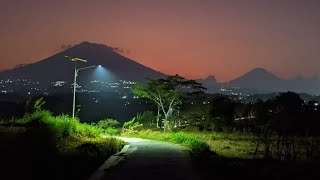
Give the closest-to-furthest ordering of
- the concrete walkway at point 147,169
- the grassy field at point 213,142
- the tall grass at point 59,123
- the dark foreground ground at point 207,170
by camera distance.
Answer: the dark foreground ground at point 207,170
the concrete walkway at point 147,169
the grassy field at point 213,142
the tall grass at point 59,123

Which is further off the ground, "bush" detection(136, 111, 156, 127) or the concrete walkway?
"bush" detection(136, 111, 156, 127)

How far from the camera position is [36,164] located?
13633mm

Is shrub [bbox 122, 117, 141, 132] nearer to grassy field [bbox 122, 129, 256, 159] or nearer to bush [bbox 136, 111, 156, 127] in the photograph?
grassy field [bbox 122, 129, 256, 159]

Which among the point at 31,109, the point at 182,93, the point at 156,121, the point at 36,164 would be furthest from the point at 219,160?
the point at 156,121

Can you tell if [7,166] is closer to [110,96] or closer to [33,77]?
[110,96]

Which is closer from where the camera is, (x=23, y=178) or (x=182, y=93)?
(x=23, y=178)

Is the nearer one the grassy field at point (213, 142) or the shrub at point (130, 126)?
the grassy field at point (213, 142)

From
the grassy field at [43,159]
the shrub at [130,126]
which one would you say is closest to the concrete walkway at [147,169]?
the grassy field at [43,159]

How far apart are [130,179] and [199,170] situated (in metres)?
3.16

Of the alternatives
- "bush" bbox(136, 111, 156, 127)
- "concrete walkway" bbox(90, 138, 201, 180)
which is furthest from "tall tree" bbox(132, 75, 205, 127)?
"concrete walkway" bbox(90, 138, 201, 180)

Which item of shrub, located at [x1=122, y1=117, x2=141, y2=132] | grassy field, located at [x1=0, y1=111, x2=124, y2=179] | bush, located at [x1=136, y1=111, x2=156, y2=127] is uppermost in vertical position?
bush, located at [x1=136, y1=111, x2=156, y2=127]

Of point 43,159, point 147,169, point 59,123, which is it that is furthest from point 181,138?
point 43,159

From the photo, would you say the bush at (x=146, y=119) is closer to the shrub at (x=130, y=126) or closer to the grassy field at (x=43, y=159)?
the shrub at (x=130, y=126)

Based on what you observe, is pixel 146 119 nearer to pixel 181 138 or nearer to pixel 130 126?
pixel 130 126
